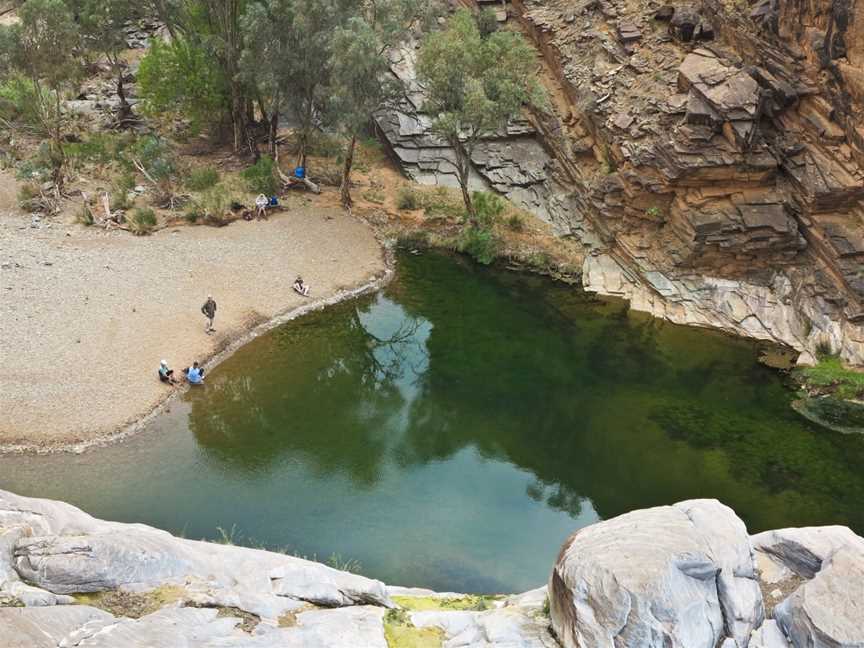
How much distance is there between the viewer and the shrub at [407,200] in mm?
41719

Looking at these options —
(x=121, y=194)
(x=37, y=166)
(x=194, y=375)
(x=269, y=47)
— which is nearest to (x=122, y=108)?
(x=37, y=166)

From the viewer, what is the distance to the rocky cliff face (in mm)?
30422

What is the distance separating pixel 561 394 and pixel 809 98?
1652cm

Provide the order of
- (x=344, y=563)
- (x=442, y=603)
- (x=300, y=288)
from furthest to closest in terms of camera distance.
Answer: (x=300, y=288) → (x=344, y=563) → (x=442, y=603)

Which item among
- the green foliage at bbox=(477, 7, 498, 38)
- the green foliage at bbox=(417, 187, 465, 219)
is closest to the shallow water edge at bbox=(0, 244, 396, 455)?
the green foliage at bbox=(417, 187, 465, 219)

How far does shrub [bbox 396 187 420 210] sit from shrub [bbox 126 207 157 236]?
13058 mm

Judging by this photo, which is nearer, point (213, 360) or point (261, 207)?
point (213, 360)

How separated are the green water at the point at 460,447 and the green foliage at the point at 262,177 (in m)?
11.0

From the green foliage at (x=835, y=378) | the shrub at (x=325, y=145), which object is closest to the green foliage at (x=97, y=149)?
the shrub at (x=325, y=145)

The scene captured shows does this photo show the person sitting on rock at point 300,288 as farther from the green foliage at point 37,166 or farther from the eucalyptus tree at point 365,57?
the green foliage at point 37,166

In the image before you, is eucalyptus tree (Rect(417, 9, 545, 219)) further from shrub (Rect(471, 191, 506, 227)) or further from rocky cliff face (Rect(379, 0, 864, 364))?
rocky cliff face (Rect(379, 0, 864, 364))

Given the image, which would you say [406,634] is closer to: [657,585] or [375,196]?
[657,585]

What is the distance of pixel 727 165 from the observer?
107 ft

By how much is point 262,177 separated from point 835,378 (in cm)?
2898
